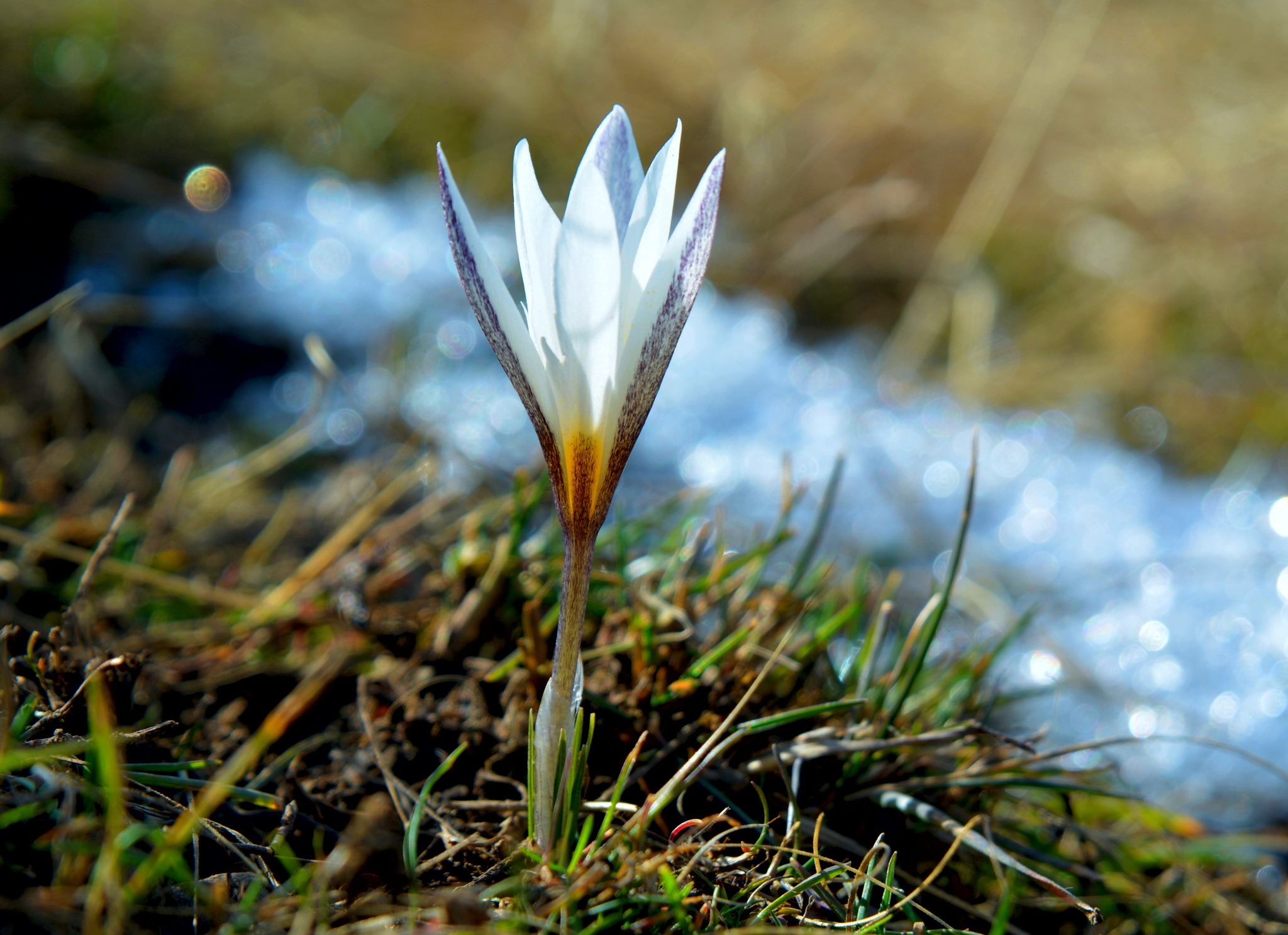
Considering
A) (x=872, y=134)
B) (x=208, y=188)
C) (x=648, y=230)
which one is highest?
(x=872, y=134)

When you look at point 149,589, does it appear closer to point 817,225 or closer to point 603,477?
point 603,477

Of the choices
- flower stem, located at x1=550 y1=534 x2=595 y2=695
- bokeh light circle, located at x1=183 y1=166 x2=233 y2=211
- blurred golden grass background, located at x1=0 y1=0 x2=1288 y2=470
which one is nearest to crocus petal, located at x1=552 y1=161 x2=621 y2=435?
flower stem, located at x1=550 y1=534 x2=595 y2=695

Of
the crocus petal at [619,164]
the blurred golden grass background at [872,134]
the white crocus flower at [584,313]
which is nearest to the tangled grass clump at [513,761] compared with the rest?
the white crocus flower at [584,313]

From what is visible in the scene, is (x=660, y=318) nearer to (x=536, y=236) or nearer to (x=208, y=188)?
(x=536, y=236)

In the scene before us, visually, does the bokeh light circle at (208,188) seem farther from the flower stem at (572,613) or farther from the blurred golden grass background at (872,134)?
the flower stem at (572,613)

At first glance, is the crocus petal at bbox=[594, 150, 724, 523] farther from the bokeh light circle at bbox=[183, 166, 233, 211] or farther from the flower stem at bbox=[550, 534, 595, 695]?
the bokeh light circle at bbox=[183, 166, 233, 211]

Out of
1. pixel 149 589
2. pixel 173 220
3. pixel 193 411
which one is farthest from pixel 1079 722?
pixel 173 220

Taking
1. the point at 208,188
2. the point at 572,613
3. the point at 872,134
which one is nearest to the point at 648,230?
the point at 572,613
